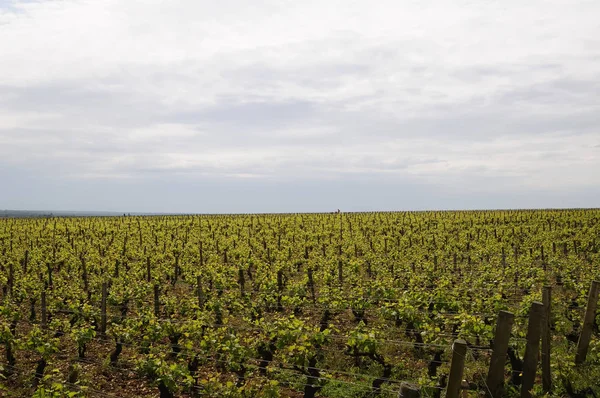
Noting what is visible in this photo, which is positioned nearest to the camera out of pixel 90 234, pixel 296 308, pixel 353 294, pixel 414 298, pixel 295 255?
pixel 414 298

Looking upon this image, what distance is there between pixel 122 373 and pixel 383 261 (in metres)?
13.5

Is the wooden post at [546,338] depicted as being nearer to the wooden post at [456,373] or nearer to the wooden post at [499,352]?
the wooden post at [499,352]

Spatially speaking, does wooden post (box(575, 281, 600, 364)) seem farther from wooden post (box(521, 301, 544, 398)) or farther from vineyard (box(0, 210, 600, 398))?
wooden post (box(521, 301, 544, 398))

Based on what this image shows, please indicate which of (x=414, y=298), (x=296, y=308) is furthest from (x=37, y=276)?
(x=414, y=298)

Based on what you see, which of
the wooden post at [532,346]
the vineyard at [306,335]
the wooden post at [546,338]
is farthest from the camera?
the vineyard at [306,335]

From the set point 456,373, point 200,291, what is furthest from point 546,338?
point 200,291

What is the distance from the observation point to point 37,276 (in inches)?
800

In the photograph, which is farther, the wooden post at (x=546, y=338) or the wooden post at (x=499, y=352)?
the wooden post at (x=546, y=338)

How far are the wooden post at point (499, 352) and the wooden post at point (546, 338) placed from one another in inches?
52.7

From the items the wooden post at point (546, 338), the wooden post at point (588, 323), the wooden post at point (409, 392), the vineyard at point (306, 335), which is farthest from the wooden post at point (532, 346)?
the wooden post at point (409, 392)

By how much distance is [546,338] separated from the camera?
7.41 metres

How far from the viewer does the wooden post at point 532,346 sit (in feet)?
21.8

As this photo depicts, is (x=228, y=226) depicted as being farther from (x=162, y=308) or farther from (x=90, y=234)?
(x=162, y=308)

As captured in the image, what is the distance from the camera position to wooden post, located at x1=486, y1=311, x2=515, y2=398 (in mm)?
6102
